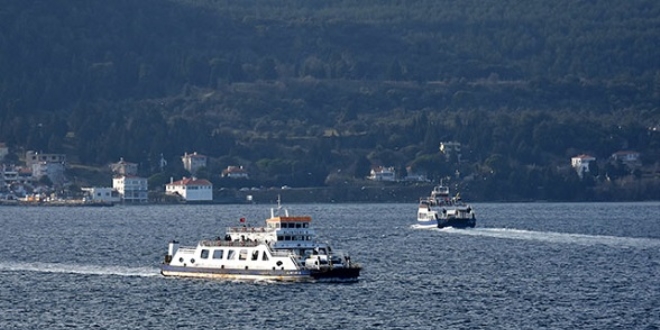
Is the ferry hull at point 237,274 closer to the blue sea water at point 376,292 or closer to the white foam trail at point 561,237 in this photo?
the blue sea water at point 376,292

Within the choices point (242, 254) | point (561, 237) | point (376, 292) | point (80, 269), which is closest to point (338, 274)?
point (376, 292)

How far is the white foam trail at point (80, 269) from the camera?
127m

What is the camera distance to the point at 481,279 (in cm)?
12350

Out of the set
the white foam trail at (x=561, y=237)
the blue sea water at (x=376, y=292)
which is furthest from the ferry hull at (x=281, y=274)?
the white foam trail at (x=561, y=237)

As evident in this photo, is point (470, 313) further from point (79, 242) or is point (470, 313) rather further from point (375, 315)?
point (79, 242)

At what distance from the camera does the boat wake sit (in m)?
164

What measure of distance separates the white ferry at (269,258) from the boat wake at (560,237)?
49.4 metres

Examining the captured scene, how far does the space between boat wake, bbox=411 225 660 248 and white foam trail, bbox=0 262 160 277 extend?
166ft

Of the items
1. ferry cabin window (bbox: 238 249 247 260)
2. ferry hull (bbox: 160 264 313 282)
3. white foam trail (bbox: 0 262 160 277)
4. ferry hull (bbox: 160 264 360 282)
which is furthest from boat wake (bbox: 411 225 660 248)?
ferry hull (bbox: 160 264 313 282)

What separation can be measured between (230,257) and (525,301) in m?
21.7

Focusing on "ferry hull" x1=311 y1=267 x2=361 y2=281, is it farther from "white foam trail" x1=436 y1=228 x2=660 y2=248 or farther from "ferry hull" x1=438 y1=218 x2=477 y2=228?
"ferry hull" x1=438 y1=218 x2=477 y2=228

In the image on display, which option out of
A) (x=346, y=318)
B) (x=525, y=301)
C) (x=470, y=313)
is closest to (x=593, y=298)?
(x=525, y=301)

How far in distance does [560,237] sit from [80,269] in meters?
62.0

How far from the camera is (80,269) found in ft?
432
